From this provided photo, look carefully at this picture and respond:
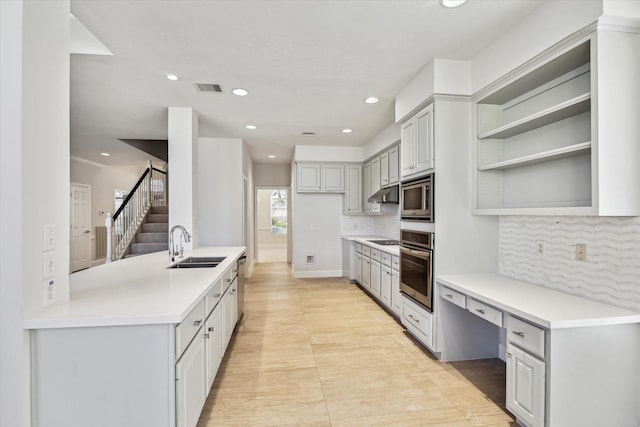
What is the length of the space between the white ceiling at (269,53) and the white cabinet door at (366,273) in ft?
7.19

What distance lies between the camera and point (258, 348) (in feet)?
10.0

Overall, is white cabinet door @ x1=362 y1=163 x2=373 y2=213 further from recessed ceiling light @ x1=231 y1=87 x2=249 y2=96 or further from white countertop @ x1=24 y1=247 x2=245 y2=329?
white countertop @ x1=24 y1=247 x2=245 y2=329

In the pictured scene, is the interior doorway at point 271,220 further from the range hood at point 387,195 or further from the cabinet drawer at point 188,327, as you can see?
the cabinet drawer at point 188,327

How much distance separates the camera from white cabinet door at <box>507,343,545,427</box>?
66.6 inches

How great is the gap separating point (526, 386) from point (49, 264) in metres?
2.61

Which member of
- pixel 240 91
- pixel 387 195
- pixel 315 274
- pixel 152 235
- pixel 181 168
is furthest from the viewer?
pixel 152 235

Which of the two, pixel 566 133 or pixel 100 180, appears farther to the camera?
pixel 100 180

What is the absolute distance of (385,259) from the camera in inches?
166

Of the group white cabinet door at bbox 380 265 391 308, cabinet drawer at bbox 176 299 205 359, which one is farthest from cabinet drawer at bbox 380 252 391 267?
cabinet drawer at bbox 176 299 205 359

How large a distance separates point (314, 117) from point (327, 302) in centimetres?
265

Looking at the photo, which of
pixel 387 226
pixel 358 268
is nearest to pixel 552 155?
pixel 387 226

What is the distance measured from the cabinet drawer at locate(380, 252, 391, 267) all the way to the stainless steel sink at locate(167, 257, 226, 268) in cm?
206

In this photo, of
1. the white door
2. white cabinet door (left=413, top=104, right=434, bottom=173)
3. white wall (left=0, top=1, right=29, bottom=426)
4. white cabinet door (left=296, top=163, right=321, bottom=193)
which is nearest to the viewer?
white wall (left=0, top=1, right=29, bottom=426)

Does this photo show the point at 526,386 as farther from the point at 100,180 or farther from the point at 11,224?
the point at 100,180
